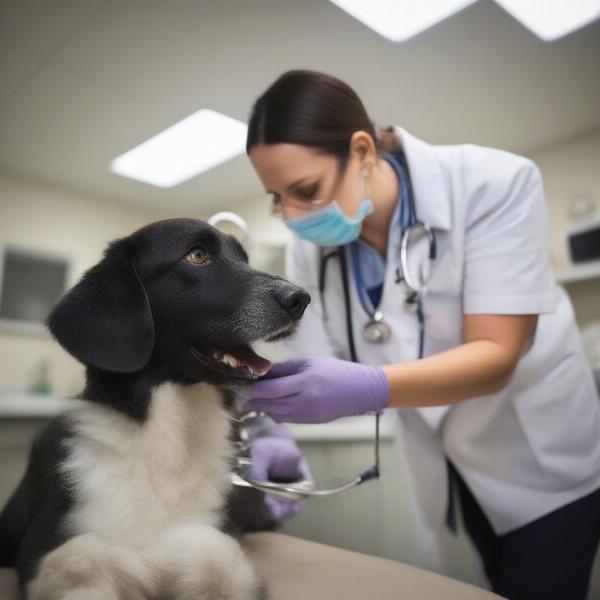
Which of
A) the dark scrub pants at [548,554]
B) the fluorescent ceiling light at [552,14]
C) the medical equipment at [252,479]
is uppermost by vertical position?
the fluorescent ceiling light at [552,14]

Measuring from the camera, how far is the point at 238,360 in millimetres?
815

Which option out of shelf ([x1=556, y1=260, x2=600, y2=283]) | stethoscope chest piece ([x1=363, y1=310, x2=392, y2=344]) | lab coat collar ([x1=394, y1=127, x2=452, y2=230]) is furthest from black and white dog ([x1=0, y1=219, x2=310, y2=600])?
shelf ([x1=556, y1=260, x2=600, y2=283])

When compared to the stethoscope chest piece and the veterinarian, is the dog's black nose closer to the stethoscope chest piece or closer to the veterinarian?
the veterinarian

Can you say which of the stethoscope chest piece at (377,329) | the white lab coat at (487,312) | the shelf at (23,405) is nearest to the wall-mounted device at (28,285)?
the shelf at (23,405)

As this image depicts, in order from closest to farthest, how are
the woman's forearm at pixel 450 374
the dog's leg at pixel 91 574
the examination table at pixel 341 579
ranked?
the dog's leg at pixel 91 574
the examination table at pixel 341 579
the woman's forearm at pixel 450 374

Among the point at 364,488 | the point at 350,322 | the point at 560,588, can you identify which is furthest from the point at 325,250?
the point at 560,588

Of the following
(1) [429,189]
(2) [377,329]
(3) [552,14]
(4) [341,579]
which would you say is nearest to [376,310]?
(2) [377,329]

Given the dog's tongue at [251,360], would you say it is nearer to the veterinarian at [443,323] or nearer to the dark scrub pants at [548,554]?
the veterinarian at [443,323]

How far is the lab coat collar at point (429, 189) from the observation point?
974mm

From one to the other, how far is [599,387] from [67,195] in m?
1.22

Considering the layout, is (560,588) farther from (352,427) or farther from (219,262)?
(219,262)

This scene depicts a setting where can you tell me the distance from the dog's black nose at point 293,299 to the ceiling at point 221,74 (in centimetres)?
22

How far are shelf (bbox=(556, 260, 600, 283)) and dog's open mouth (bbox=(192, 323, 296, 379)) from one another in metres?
0.66

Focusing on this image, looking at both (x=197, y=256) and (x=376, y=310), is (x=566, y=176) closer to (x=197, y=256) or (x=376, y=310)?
(x=376, y=310)
